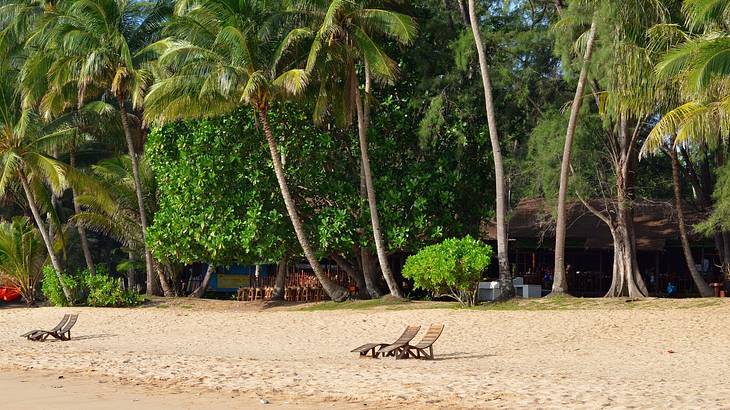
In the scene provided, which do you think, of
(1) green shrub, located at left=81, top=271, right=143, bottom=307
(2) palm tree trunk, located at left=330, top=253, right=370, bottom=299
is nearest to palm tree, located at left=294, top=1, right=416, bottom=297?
(2) palm tree trunk, located at left=330, top=253, right=370, bottom=299

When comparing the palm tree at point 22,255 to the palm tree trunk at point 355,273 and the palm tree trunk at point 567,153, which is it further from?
the palm tree trunk at point 567,153

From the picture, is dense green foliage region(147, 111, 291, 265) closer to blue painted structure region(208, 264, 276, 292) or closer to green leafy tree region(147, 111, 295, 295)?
green leafy tree region(147, 111, 295, 295)

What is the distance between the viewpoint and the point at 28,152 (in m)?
28.5

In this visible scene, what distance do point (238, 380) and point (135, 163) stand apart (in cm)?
1698

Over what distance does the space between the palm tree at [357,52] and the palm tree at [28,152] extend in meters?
9.10

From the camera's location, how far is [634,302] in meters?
22.6

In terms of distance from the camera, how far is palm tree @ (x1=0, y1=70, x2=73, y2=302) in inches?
1096

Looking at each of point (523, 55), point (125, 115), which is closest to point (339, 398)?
point (523, 55)

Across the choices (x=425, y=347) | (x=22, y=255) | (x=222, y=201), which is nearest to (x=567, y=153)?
(x=425, y=347)

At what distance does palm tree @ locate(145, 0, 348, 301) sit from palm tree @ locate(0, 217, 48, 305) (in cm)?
933

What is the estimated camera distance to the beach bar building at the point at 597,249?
32.0 m

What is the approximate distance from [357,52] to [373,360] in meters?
10.6

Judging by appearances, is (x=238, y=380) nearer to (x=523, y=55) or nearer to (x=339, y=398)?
(x=339, y=398)

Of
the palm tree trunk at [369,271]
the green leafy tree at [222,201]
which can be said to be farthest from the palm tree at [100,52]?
the palm tree trunk at [369,271]
